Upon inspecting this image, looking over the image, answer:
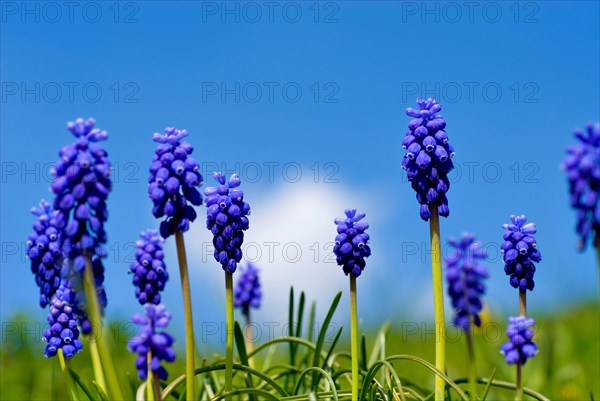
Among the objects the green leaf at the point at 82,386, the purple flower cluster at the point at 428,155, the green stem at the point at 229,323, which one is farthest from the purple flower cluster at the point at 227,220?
the green leaf at the point at 82,386

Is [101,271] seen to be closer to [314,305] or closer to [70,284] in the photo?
[70,284]

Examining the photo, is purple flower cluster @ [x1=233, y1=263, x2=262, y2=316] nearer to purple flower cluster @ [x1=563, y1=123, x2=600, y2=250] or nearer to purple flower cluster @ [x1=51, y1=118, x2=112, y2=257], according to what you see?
purple flower cluster @ [x1=51, y1=118, x2=112, y2=257]

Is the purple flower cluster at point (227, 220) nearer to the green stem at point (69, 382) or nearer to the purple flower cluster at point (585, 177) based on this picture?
the green stem at point (69, 382)

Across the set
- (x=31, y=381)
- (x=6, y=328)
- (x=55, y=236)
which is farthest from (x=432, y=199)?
(x=6, y=328)

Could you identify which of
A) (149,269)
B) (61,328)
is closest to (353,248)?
(149,269)

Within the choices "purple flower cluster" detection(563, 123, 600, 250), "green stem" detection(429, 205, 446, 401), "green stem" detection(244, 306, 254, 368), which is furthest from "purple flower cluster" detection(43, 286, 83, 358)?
"purple flower cluster" detection(563, 123, 600, 250)

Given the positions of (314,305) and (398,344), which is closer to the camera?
(314,305)

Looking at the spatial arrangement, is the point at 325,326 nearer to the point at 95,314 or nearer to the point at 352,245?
the point at 352,245
